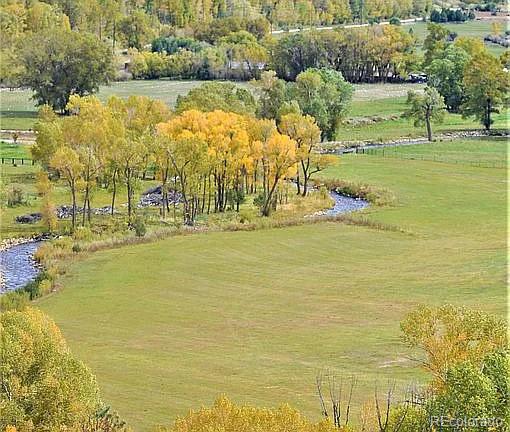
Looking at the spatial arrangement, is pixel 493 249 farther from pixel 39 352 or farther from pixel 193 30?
pixel 193 30

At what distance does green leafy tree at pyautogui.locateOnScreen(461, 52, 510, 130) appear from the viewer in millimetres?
100438

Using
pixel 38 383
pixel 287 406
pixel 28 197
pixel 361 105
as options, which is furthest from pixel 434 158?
pixel 287 406

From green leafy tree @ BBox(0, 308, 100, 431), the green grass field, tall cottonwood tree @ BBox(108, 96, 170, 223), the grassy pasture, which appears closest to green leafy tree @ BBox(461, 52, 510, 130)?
the grassy pasture

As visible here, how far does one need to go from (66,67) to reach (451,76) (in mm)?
40958

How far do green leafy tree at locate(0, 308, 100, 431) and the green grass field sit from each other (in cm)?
423

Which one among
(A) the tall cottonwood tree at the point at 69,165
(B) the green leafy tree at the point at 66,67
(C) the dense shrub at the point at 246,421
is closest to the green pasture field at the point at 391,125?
(B) the green leafy tree at the point at 66,67

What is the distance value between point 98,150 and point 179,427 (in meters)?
43.2

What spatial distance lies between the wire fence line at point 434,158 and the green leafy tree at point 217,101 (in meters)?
12.2

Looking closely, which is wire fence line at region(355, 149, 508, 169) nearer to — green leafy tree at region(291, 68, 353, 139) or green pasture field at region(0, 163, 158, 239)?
green leafy tree at region(291, 68, 353, 139)

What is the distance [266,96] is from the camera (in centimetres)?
8938

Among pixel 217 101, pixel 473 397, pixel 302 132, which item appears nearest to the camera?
pixel 473 397

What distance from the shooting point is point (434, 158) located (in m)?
87.2

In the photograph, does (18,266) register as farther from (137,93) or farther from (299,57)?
(299,57)

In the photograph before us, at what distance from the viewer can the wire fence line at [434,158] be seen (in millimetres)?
83312
